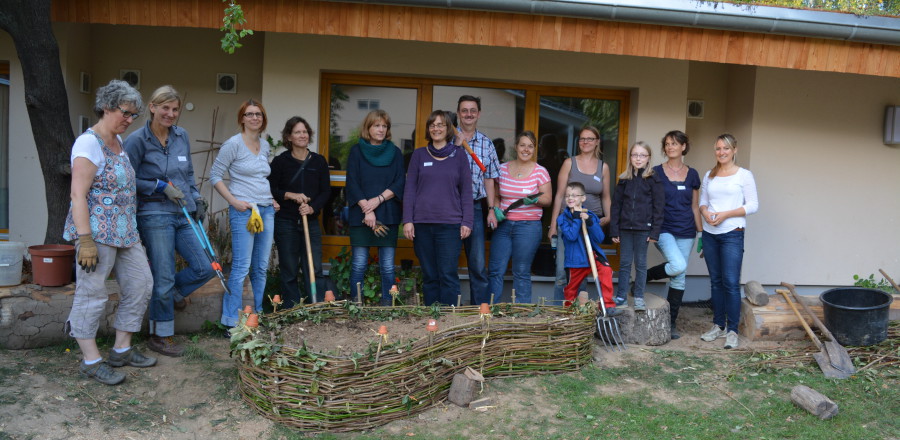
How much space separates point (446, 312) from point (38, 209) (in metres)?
4.44

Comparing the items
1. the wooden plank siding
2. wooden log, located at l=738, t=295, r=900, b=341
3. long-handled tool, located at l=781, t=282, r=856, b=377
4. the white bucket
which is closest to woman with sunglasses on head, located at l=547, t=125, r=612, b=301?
the wooden plank siding

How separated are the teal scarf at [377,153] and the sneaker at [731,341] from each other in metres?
3.14

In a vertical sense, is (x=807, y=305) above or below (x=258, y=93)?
below

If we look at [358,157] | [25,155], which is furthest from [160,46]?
[358,157]

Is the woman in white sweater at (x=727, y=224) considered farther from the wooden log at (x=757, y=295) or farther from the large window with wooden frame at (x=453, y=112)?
the large window with wooden frame at (x=453, y=112)

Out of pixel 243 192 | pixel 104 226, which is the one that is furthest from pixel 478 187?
pixel 104 226

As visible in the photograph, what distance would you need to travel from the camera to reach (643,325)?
564 cm

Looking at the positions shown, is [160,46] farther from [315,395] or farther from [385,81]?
[315,395]

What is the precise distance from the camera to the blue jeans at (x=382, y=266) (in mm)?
5684

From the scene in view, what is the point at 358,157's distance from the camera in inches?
222

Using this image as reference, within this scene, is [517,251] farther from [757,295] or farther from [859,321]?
[859,321]

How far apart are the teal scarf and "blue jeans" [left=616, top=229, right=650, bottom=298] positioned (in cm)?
206

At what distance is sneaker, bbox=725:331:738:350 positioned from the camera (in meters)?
5.62

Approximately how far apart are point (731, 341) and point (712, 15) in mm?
2674
